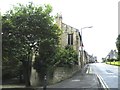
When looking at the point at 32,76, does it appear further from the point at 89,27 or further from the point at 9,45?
the point at 89,27

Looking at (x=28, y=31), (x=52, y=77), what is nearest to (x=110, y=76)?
(x=52, y=77)

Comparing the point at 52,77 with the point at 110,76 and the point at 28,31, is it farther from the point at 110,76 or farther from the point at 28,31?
the point at 110,76

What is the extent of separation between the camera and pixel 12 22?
21469 millimetres

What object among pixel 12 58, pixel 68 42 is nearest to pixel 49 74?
pixel 12 58

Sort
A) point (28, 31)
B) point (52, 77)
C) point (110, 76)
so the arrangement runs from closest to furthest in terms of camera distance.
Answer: point (28, 31), point (52, 77), point (110, 76)

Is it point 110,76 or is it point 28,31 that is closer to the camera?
point 28,31

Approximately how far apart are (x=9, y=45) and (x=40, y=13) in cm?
351

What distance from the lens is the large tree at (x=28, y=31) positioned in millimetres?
20781

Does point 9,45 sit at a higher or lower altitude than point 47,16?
lower

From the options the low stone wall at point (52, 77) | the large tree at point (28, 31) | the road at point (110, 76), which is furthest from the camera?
the low stone wall at point (52, 77)

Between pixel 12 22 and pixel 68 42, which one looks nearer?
pixel 12 22

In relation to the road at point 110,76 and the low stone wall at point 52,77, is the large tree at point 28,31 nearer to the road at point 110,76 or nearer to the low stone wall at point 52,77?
the low stone wall at point 52,77

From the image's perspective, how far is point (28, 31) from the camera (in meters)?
22.0

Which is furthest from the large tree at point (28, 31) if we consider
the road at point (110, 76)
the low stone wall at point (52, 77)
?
the road at point (110, 76)
